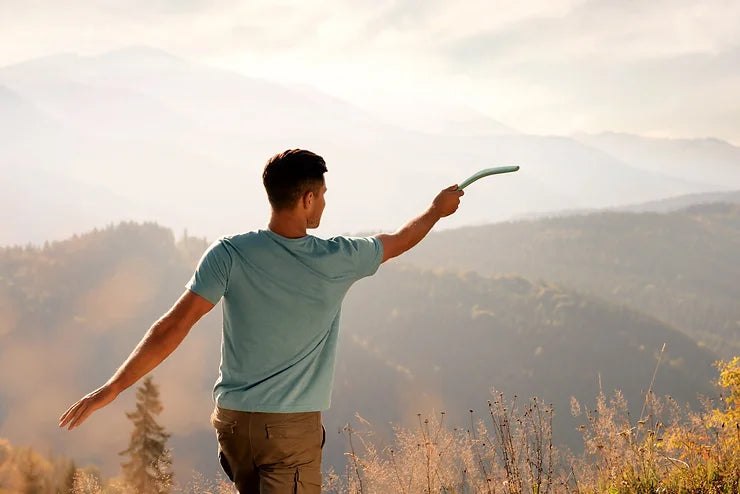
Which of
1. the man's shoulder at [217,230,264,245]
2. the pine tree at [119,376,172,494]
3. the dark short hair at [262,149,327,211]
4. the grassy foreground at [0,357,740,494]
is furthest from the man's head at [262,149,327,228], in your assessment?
the pine tree at [119,376,172,494]

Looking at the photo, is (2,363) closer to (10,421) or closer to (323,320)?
(10,421)

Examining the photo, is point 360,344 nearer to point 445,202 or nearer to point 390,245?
point 445,202

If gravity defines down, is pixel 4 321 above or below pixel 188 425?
above

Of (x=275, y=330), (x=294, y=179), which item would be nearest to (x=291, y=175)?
(x=294, y=179)

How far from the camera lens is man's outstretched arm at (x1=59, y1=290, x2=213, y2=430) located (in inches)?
77.9

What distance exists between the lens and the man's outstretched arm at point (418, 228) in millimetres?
2424

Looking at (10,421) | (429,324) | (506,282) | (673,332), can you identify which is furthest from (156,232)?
(673,332)

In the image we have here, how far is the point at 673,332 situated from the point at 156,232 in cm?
12762

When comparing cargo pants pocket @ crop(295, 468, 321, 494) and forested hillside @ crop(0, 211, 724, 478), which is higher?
cargo pants pocket @ crop(295, 468, 321, 494)

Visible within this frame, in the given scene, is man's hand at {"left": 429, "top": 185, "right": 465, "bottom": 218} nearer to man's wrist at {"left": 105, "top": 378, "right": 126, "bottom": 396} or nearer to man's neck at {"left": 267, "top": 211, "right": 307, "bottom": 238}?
man's neck at {"left": 267, "top": 211, "right": 307, "bottom": 238}

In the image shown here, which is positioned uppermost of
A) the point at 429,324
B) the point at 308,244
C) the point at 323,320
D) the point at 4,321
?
the point at 308,244

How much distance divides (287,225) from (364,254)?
11.3 inches

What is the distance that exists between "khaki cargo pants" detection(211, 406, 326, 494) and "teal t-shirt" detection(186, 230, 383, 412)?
0.14 ft

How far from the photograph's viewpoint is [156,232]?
17162 centimetres
